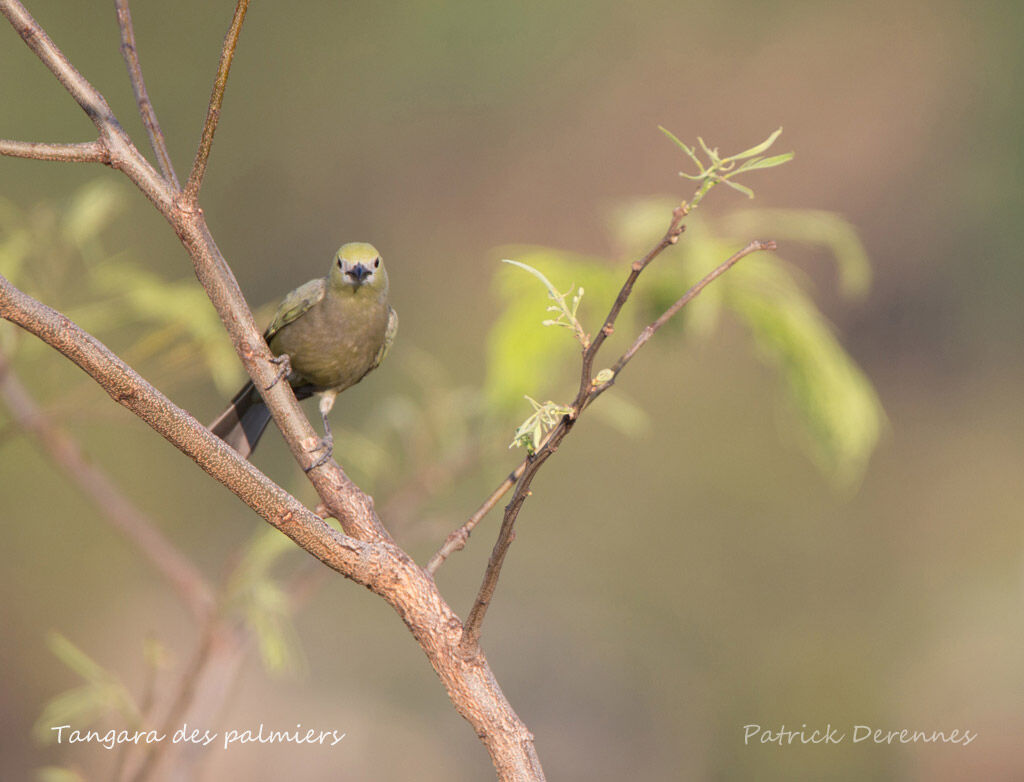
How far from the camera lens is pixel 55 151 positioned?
119 centimetres

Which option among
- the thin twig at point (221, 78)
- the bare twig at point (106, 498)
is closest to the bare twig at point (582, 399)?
the thin twig at point (221, 78)

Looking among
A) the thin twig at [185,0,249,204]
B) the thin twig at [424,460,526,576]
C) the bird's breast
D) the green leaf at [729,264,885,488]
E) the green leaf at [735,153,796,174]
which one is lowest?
the thin twig at [424,460,526,576]

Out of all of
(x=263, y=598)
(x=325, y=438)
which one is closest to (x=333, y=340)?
(x=325, y=438)

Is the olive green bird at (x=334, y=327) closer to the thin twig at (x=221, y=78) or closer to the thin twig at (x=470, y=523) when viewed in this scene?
the thin twig at (x=470, y=523)

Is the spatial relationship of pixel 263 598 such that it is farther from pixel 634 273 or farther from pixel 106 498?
pixel 634 273

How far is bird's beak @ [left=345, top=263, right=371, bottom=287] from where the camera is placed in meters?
2.56

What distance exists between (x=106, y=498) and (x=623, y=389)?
4.20 metres

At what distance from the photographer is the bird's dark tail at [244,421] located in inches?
92.9

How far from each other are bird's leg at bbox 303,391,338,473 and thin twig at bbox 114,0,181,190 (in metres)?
0.40

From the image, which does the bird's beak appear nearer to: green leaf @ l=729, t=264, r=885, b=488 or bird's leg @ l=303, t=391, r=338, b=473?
bird's leg @ l=303, t=391, r=338, b=473

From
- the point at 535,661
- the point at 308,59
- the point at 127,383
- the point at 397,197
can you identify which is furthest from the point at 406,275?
the point at 127,383

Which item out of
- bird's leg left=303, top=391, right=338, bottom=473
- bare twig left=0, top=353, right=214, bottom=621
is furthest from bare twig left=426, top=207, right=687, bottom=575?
bare twig left=0, top=353, right=214, bottom=621

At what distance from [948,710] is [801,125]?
379 centimetres

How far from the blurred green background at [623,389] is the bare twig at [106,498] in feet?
8.46
